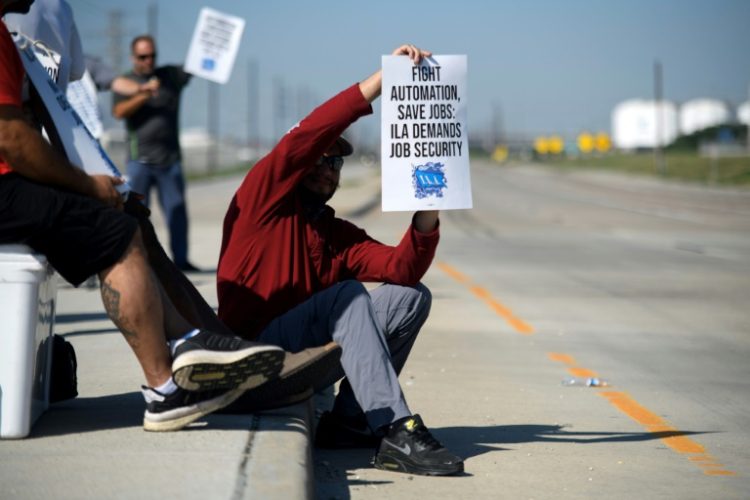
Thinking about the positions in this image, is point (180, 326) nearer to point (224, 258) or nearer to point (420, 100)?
point (224, 258)

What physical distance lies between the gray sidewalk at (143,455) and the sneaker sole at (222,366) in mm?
201

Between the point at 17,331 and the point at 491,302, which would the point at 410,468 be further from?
the point at 491,302

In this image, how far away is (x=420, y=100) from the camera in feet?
18.4

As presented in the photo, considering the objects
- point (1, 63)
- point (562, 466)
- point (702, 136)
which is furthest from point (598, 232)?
point (702, 136)

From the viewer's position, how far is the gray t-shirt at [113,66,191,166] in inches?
522

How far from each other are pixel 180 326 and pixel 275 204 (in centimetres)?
77

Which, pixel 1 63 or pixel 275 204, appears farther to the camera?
pixel 275 204

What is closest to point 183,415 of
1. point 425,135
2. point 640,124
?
point 425,135

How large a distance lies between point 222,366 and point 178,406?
0.25 m

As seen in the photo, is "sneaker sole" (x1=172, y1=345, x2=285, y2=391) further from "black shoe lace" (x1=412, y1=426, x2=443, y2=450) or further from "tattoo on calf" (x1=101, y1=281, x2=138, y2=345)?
"black shoe lace" (x1=412, y1=426, x2=443, y2=450)

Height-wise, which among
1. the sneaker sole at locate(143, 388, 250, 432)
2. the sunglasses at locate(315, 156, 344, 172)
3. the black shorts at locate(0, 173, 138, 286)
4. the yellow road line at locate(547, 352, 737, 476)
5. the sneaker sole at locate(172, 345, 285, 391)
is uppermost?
the sunglasses at locate(315, 156, 344, 172)

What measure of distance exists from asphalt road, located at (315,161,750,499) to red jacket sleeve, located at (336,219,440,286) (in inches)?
31.6

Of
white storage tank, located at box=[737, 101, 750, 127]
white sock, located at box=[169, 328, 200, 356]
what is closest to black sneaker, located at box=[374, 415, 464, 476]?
white sock, located at box=[169, 328, 200, 356]

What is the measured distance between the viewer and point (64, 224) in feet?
15.1
